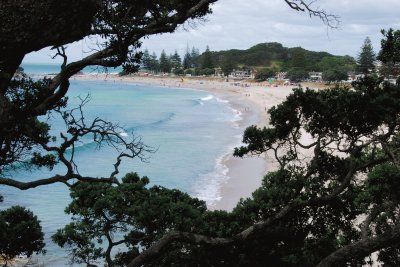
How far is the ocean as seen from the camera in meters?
21.0

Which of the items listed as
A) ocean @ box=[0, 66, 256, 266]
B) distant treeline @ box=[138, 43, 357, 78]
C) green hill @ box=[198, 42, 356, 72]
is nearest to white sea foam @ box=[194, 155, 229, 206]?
Answer: ocean @ box=[0, 66, 256, 266]

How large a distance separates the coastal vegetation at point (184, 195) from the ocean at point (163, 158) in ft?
4.96

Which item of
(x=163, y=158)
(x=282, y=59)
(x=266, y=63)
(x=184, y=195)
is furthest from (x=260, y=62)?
(x=184, y=195)

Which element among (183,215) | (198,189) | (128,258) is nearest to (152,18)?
(183,215)

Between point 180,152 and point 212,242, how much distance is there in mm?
27699

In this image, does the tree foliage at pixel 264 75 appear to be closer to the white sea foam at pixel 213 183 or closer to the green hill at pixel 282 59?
the green hill at pixel 282 59

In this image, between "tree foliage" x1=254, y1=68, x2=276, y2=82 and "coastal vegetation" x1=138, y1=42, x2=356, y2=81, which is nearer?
"coastal vegetation" x1=138, y1=42, x2=356, y2=81

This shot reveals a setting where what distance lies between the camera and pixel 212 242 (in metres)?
6.45

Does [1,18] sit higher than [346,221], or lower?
higher

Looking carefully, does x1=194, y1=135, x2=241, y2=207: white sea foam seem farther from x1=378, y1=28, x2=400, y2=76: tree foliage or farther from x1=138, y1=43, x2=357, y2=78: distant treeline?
x1=138, y1=43, x2=357, y2=78: distant treeline

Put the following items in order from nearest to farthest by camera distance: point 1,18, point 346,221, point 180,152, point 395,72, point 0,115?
1. point 1,18
2. point 0,115
3. point 395,72
4. point 346,221
5. point 180,152

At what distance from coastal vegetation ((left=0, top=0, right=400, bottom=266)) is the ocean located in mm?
1512

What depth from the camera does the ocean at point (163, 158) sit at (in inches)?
827

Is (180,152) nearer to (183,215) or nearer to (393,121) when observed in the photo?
(183,215)
